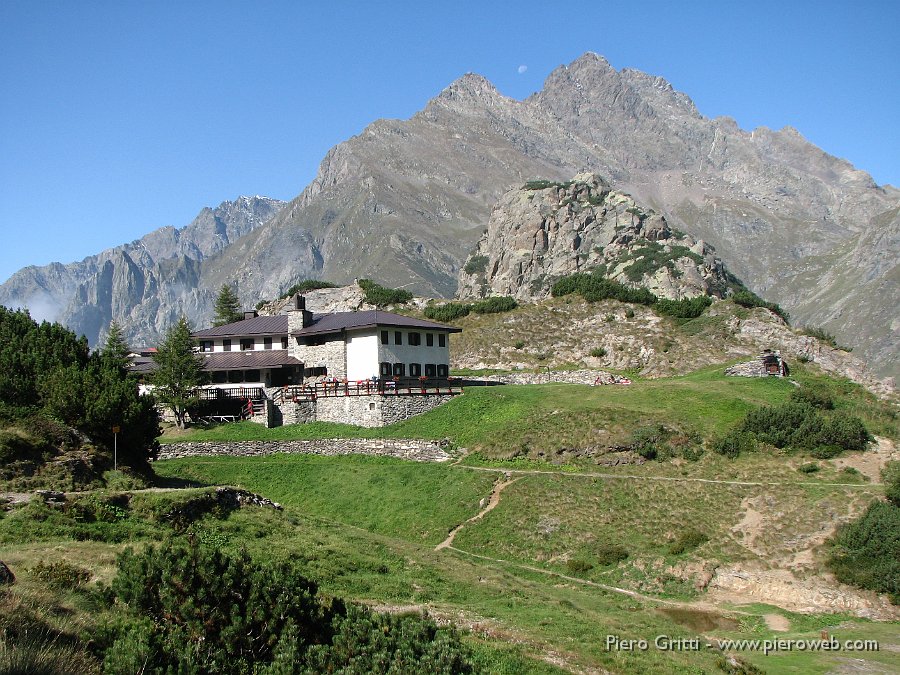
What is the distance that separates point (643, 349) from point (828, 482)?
38104mm

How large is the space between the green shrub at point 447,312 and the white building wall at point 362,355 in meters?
34.7

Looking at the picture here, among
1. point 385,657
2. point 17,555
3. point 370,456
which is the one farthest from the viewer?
point 370,456

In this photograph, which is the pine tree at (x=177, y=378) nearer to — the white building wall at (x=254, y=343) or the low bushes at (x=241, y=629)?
the white building wall at (x=254, y=343)

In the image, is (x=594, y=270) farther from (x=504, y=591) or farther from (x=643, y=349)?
(x=504, y=591)

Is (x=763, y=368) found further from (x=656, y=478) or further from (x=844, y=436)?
(x=656, y=478)

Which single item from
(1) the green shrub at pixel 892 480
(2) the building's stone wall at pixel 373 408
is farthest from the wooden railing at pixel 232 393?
(1) the green shrub at pixel 892 480

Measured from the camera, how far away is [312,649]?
11.5 meters

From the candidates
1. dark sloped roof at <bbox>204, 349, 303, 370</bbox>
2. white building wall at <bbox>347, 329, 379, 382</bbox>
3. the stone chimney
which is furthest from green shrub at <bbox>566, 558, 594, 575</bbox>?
the stone chimney

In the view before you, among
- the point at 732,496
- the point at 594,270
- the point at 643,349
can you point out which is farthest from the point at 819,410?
the point at 594,270

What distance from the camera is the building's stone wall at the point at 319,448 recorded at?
4544 centimetres

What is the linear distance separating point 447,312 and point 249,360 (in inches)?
1433

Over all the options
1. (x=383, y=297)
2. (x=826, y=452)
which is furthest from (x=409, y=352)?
(x=383, y=297)

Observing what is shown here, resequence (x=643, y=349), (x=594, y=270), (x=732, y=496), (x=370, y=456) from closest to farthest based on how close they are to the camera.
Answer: (x=732, y=496) → (x=370, y=456) → (x=643, y=349) → (x=594, y=270)

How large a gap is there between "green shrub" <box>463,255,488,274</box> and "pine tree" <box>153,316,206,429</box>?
437ft
